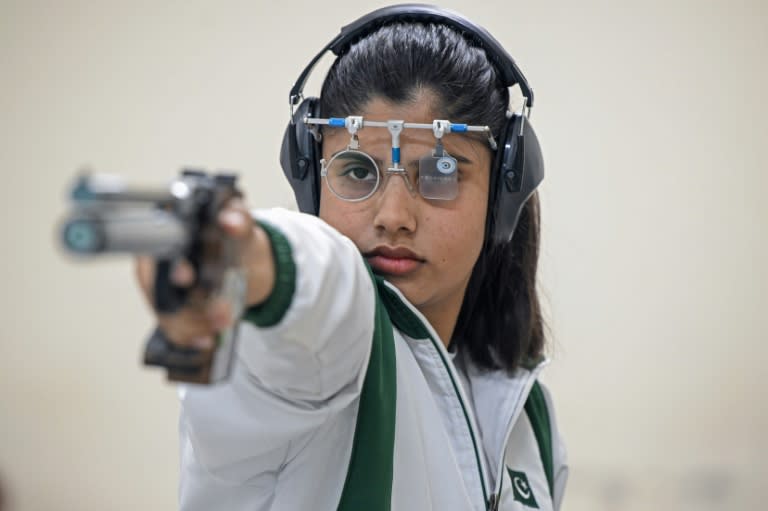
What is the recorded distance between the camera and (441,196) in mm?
865

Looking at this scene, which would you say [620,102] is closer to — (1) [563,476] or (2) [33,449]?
(1) [563,476]

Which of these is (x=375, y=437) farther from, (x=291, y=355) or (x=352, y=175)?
(x=352, y=175)

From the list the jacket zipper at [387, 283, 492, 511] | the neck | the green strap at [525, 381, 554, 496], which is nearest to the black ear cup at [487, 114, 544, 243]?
the neck

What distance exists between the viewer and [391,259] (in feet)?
2.78

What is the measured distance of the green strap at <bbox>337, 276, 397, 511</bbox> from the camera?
0.66m

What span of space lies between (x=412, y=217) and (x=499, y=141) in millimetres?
185

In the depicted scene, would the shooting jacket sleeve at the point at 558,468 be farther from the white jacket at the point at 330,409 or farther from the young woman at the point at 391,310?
the white jacket at the point at 330,409

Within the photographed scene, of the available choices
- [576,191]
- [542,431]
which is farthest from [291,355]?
[576,191]

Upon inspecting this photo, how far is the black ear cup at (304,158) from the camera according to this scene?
3.18ft

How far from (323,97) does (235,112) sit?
119cm

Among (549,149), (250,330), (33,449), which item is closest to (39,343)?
(33,449)

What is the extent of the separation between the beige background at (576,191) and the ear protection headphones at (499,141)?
1067 millimetres

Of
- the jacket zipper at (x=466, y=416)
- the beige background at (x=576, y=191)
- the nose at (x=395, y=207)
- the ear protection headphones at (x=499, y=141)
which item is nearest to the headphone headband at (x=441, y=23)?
the ear protection headphones at (x=499, y=141)

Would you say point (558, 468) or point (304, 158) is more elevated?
point (304, 158)
